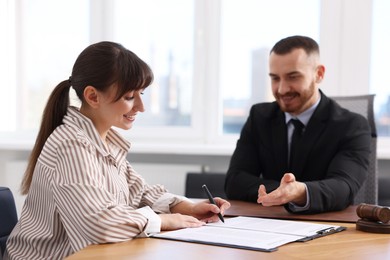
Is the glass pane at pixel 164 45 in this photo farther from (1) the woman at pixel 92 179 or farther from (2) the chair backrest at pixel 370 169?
(1) the woman at pixel 92 179

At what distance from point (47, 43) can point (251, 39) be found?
1602 millimetres

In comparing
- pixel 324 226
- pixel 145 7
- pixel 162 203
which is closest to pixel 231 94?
pixel 145 7

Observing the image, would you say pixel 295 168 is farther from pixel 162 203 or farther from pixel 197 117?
pixel 197 117

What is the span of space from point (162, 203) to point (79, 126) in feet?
1.25

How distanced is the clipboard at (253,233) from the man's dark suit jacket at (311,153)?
39 cm

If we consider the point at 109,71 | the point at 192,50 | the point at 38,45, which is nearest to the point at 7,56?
the point at 38,45

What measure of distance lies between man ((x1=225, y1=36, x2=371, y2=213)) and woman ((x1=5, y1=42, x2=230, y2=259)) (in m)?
0.45

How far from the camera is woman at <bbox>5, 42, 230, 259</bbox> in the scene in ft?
4.38

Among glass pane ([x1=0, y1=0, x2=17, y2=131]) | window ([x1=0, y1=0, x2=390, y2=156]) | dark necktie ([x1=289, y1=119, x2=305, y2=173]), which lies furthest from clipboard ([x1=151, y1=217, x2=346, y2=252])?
glass pane ([x1=0, y1=0, x2=17, y2=131])

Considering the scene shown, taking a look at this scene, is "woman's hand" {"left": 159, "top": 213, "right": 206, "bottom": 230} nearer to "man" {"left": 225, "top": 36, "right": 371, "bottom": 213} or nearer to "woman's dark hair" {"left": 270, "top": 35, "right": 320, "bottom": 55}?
"man" {"left": 225, "top": 36, "right": 371, "bottom": 213}

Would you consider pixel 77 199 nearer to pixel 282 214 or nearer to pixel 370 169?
pixel 282 214

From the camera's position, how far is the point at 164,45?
4199 mm

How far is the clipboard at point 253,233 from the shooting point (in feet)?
4.10

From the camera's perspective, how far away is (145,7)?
4211mm
